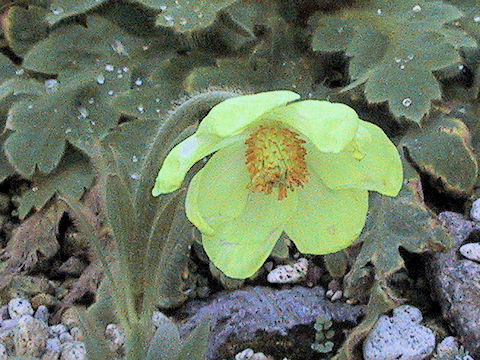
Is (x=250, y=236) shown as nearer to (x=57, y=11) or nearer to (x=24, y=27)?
(x=57, y=11)

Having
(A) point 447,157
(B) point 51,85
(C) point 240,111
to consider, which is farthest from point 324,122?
(B) point 51,85

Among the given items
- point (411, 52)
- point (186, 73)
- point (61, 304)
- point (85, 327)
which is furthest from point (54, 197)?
point (411, 52)

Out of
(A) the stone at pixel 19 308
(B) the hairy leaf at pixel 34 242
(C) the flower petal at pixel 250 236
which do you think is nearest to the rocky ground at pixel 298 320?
(A) the stone at pixel 19 308

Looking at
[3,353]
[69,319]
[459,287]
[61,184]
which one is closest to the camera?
[3,353]

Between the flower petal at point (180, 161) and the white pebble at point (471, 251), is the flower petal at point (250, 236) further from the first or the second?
the white pebble at point (471, 251)

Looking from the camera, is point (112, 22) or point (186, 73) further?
point (112, 22)

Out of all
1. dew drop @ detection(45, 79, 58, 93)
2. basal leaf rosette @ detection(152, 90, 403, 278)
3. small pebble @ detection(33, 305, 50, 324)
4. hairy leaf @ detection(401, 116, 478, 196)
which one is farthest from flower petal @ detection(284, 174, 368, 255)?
dew drop @ detection(45, 79, 58, 93)

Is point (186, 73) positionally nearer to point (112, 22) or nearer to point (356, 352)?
point (112, 22)
